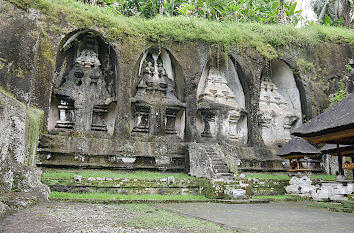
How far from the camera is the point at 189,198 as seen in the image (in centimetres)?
993

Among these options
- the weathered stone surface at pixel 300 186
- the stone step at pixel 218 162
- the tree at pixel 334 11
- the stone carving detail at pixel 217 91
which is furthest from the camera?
the tree at pixel 334 11

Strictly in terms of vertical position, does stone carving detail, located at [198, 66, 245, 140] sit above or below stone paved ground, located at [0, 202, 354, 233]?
above

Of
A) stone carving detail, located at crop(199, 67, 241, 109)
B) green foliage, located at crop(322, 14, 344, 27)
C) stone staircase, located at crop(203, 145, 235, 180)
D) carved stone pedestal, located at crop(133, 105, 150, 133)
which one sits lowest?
stone staircase, located at crop(203, 145, 235, 180)

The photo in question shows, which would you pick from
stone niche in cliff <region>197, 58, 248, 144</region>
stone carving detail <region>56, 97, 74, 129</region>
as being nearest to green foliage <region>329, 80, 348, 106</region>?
stone niche in cliff <region>197, 58, 248, 144</region>

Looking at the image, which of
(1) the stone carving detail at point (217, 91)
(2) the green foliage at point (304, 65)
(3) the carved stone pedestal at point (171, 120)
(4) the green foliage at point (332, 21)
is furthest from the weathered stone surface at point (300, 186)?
(4) the green foliage at point (332, 21)

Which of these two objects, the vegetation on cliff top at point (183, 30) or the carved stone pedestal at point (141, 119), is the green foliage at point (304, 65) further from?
the carved stone pedestal at point (141, 119)

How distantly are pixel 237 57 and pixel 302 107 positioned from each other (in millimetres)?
4617

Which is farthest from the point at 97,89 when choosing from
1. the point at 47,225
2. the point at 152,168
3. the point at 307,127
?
the point at 47,225

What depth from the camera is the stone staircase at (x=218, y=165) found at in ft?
35.6

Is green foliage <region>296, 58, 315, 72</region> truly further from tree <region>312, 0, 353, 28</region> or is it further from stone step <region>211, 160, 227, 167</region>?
stone step <region>211, 160, 227, 167</region>

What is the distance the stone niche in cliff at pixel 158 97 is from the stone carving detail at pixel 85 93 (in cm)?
137

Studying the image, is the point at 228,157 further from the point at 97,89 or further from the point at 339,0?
the point at 339,0

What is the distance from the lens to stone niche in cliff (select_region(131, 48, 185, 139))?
46.2 feet

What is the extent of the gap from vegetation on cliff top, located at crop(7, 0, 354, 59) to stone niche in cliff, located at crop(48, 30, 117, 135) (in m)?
0.72
